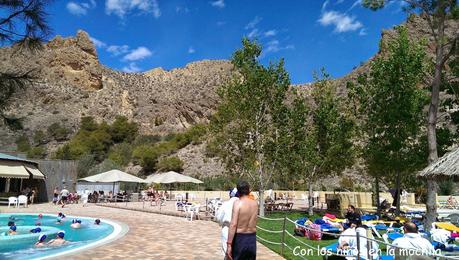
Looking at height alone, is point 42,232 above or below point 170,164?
below

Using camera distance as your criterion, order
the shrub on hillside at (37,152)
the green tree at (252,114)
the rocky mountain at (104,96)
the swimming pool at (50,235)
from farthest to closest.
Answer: the rocky mountain at (104,96), the shrub on hillside at (37,152), the green tree at (252,114), the swimming pool at (50,235)

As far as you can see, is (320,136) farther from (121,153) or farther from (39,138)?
(39,138)

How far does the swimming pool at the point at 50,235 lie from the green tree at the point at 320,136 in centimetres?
1023

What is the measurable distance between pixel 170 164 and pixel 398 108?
136 feet

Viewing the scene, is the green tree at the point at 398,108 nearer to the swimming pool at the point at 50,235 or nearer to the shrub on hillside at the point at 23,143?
the swimming pool at the point at 50,235

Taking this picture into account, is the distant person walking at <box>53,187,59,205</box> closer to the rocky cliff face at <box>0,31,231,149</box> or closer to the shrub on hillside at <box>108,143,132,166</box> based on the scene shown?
the shrub on hillside at <box>108,143,132,166</box>

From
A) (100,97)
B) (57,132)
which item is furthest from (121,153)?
(100,97)

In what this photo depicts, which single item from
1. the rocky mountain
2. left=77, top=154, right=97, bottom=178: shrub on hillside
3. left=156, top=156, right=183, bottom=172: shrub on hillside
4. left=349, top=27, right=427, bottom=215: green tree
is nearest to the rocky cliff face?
the rocky mountain

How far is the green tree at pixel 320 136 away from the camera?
2089cm

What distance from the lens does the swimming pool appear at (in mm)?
9781

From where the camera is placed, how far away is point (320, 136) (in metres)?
21.8

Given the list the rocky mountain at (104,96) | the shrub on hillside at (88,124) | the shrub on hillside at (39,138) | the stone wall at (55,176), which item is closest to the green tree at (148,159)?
the rocky mountain at (104,96)

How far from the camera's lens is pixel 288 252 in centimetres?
911

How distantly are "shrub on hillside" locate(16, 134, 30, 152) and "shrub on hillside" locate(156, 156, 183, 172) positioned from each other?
21.5 metres
